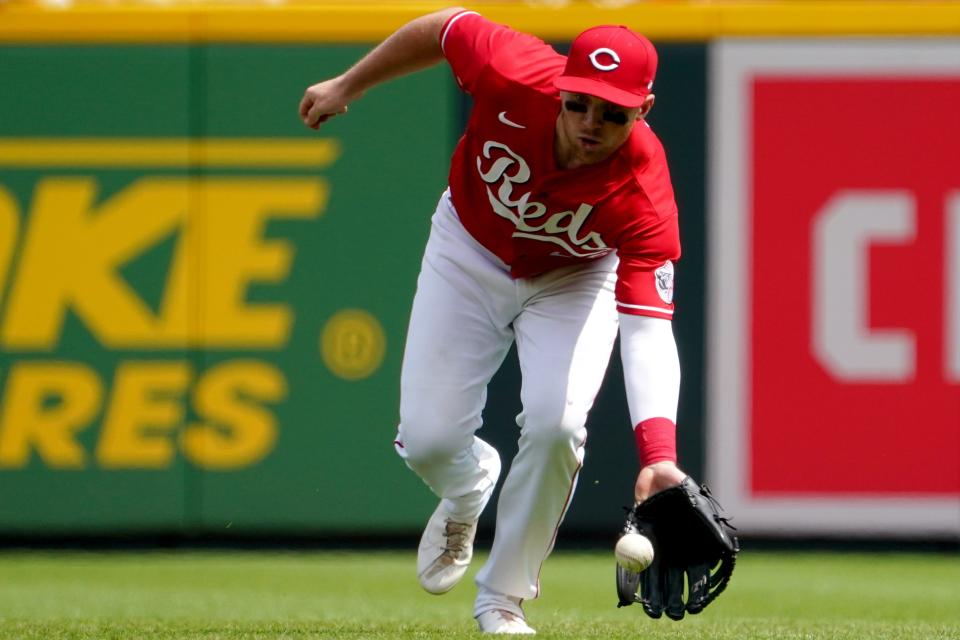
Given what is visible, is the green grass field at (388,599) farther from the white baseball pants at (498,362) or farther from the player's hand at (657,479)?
the player's hand at (657,479)

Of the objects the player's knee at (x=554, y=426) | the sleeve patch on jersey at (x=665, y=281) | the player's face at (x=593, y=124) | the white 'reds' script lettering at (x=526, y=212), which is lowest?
the player's knee at (x=554, y=426)

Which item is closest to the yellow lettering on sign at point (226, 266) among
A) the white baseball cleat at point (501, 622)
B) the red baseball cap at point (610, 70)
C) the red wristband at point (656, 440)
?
the white baseball cleat at point (501, 622)

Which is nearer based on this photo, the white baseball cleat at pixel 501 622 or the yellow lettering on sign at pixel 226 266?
the white baseball cleat at pixel 501 622

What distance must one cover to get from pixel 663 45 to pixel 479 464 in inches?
128

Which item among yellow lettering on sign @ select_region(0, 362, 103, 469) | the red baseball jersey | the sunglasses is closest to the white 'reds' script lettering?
the red baseball jersey

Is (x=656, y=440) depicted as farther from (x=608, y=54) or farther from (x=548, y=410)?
(x=608, y=54)

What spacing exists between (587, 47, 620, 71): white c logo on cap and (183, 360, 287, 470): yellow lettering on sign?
3775mm

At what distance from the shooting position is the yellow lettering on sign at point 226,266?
24.5ft

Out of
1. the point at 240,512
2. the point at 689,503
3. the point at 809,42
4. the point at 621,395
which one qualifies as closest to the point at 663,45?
the point at 809,42

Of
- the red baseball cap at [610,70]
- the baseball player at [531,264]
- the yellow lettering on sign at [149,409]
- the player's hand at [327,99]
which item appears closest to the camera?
the red baseball cap at [610,70]

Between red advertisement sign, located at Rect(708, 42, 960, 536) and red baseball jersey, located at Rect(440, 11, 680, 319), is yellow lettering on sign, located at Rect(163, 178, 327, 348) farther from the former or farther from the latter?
red baseball jersey, located at Rect(440, 11, 680, 319)

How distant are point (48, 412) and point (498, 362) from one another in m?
3.33

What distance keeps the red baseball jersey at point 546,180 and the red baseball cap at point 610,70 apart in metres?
0.22

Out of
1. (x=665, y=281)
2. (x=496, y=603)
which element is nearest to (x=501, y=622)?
(x=496, y=603)
